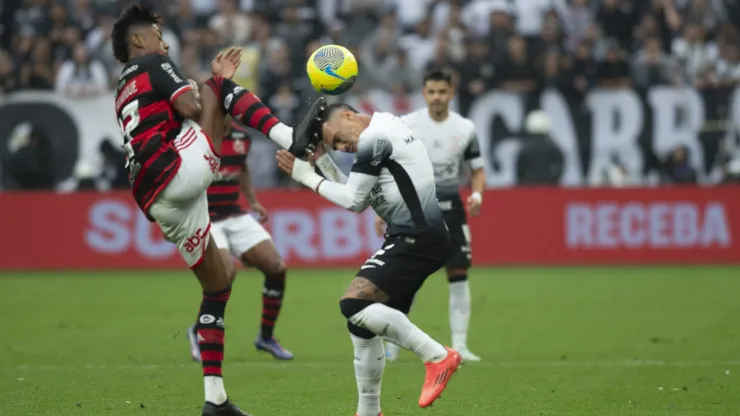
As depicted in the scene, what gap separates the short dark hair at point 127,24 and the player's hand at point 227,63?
52cm

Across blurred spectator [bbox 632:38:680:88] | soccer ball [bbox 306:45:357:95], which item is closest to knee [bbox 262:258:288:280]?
soccer ball [bbox 306:45:357:95]

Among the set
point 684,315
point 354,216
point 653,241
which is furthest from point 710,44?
point 684,315

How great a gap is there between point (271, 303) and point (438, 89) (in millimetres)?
2699

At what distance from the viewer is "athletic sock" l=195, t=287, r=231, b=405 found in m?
7.77

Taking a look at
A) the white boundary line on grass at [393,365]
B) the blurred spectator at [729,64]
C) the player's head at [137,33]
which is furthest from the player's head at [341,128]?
the blurred spectator at [729,64]

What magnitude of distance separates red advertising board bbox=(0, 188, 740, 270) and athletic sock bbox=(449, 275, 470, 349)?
25.3 ft

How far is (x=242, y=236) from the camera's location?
11352 millimetres

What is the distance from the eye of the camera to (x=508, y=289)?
671 inches

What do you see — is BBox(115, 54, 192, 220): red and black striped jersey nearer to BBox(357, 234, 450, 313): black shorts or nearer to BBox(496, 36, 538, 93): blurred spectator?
BBox(357, 234, 450, 313): black shorts

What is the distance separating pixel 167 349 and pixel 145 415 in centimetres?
366

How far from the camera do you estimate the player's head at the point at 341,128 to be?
764 centimetres

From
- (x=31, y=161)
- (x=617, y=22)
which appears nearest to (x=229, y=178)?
(x=31, y=161)

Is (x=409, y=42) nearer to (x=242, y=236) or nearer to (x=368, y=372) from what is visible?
(x=242, y=236)

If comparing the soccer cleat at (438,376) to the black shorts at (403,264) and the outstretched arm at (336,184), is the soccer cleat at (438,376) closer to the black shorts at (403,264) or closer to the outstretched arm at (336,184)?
the black shorts at (403,264)
